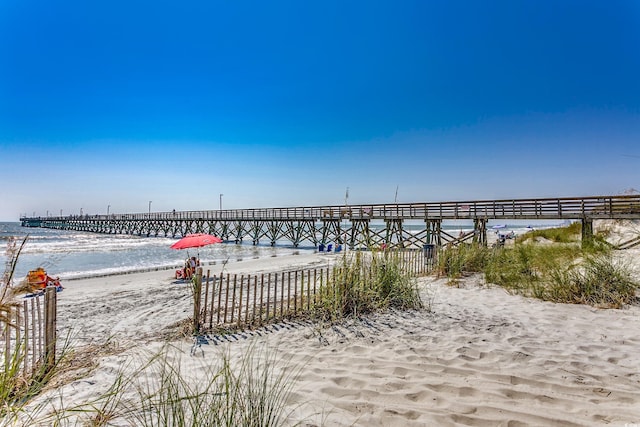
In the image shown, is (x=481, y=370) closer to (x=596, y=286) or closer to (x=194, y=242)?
(x=596, y=286)

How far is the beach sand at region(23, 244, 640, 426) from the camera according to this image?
308cm

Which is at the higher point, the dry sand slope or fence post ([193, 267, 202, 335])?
fence post ([193, 267, 202, 335])

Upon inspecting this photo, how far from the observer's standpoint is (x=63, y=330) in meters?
6.78

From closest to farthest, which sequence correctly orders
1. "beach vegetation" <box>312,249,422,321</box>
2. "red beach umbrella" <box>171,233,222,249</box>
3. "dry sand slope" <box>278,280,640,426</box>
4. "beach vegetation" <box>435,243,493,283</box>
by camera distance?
"dry sand slope" <box>278,280,640,426</box>
"beach vegetation" <box>312,249,422,321</box>
"beach vegetation" <box>435,243,493,283</box>
"red beach umbrella" <box>171,233,222,249</box>

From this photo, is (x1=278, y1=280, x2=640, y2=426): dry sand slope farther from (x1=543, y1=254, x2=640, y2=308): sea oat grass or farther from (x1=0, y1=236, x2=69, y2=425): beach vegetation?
(x1=0, y1=236, x2=69, y2=425): beach vegetation

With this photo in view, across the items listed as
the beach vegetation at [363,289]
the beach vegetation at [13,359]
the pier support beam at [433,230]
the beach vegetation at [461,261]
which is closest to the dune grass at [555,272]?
the beach vegetation at [461,261]

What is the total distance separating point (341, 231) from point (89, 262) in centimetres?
1869

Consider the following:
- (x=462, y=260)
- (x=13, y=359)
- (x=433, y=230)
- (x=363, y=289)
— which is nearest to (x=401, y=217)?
(x=433, y=230)

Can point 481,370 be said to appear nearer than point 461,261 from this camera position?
Yes

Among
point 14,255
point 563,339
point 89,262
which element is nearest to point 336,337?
point 563,339

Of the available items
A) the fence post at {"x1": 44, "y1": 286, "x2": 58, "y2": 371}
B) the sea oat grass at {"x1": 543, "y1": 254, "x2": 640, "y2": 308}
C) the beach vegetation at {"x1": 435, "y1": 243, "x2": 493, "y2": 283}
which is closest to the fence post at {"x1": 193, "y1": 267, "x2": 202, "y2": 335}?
the fence post at {"x1": 44, "y1": 286, "x2": 58, "y2": 371}

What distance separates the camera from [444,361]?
4.14 metres

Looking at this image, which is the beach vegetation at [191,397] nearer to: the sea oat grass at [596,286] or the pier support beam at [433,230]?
the sea oat grass at [596,286]

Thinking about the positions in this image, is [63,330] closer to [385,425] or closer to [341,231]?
[385,425]
